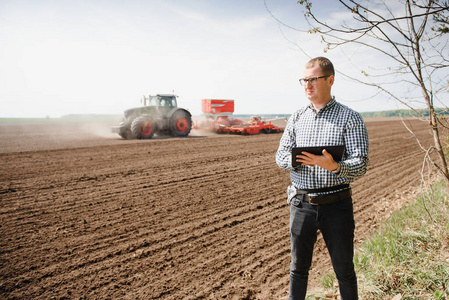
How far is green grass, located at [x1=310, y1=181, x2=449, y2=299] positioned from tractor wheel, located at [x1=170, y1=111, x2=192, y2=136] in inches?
493

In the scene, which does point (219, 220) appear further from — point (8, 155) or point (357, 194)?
point (8, 155)

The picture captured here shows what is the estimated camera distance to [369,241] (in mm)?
3373

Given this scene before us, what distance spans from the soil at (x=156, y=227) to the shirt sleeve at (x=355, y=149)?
4.16 ft

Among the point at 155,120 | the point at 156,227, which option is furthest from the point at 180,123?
the point at 156,227

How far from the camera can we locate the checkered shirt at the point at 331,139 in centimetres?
188

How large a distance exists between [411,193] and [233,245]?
13.4ft

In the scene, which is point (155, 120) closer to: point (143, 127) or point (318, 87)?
point (143, 127)

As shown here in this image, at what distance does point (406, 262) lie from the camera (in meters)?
2.80

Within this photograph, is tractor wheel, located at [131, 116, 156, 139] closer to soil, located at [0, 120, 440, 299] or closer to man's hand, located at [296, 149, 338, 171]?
soil, located at [0, 120, 440, 299]

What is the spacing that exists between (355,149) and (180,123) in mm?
13947

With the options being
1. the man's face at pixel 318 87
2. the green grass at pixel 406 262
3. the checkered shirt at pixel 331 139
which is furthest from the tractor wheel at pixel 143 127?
the man's face at pixel 318 87

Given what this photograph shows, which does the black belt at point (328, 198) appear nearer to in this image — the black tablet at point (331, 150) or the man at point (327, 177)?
the man at point (327, 177)

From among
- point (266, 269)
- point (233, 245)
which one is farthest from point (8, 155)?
point (266, 269)

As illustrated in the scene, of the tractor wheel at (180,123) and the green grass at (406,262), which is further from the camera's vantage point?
the tractor wheel at (180,123)
